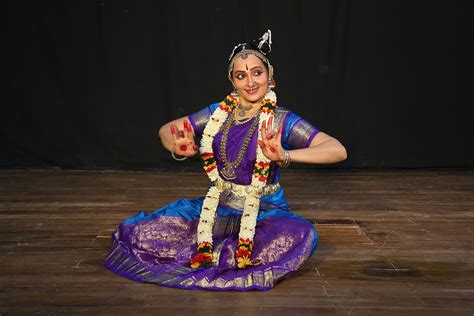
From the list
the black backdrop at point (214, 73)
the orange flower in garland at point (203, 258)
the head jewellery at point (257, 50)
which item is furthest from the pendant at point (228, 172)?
the black backdrop at point (214, 73)

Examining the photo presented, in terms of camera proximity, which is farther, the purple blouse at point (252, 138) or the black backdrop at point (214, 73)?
the black backdrop at point (214, 73)

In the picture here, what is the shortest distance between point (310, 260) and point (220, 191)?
1.91 feet

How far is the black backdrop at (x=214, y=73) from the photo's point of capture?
589 cm

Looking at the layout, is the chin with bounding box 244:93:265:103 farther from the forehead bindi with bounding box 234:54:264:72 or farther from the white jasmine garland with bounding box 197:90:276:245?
the forehead bindi with bounding box 234:54:264:72

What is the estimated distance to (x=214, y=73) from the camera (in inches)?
235

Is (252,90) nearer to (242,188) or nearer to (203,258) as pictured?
(242,188)

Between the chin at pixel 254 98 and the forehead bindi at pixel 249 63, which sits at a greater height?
the forehead bindi at pixel 249 63

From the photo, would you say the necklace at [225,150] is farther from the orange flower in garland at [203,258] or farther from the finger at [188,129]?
the orange flower in garland at [203,258]

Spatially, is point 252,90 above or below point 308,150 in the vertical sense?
above

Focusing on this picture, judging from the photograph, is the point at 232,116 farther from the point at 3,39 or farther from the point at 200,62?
the point at 3,39

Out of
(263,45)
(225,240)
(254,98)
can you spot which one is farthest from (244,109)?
(225,240)

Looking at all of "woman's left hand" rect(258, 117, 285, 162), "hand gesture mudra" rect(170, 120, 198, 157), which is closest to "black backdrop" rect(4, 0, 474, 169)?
"hand gesture mudra" rect(170, 120, 198, 157)

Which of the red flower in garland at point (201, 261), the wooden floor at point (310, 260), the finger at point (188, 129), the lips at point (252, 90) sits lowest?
the wooden floor at point (310, 260)

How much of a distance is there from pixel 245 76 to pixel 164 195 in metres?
1.95
